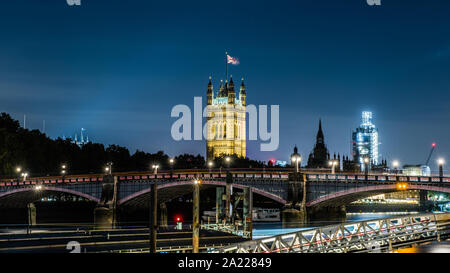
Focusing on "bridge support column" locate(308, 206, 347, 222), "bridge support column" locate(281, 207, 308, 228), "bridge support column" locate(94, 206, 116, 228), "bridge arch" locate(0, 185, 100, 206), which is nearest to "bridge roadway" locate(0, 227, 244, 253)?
"bridge support column" locate(281, 207, 308, 228)

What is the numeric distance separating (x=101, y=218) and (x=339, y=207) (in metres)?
32.3

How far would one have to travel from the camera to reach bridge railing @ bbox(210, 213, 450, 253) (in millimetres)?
25516

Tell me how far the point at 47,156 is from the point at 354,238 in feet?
341

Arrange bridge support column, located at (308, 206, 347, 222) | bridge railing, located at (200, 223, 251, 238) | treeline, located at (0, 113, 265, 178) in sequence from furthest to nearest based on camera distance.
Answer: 1. treeline, located at (0, 113, 265, 178)
2. bridge support column, located at (308, 206, 347, 222)
3. bridge railing, located at (200, 223, 251, 238)

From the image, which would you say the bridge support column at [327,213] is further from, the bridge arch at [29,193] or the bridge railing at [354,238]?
the bridge railing at [354,238]

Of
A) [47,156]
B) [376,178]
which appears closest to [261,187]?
[376,178]

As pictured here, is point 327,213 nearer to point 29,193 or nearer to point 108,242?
point 108,242

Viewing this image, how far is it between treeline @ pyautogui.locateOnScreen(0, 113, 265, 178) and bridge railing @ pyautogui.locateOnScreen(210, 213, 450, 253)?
85205mm

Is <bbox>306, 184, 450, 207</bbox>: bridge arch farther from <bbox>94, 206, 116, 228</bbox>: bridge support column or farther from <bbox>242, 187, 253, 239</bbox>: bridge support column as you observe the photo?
<bbox>94, 206, 116, 228</bbox>: bridge support column

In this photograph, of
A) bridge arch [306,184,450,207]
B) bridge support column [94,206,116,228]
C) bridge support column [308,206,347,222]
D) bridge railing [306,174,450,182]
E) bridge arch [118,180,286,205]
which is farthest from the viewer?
bridge support column [94,206,116,228]

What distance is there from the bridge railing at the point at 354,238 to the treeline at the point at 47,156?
85.2 metres

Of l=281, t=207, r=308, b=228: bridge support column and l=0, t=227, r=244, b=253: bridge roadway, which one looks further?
l=281, t=207, r=308, b=228: bridge support column
